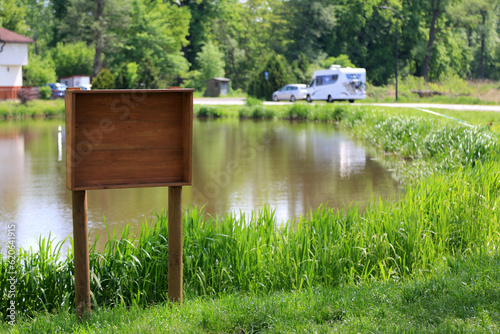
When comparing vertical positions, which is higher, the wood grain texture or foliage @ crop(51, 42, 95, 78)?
foliage @ crop(51, 42, 95, 78)

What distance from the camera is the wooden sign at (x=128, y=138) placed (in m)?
4.74

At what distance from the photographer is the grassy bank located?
564 centimetres

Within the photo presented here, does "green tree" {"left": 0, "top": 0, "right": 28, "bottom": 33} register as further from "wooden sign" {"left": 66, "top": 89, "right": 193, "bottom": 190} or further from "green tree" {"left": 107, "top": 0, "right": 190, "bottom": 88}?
"wooden sign" {"left": 66, "top": 89, "right": 193, "bottom": 190}

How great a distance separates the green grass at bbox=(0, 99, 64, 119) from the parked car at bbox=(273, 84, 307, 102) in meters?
16.9

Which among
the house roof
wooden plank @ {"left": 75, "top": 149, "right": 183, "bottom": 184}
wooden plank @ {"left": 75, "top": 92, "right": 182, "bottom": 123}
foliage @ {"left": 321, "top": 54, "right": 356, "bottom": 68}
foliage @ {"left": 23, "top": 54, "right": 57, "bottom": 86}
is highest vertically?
the house roof

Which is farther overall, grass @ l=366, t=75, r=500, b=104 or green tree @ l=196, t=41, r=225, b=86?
green tree @ l=196, t=41, r=225, b=86

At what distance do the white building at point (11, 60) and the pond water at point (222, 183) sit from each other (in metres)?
32.1

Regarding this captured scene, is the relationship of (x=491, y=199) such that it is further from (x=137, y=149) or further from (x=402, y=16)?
(x=402, y=16)

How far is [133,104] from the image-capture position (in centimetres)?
487

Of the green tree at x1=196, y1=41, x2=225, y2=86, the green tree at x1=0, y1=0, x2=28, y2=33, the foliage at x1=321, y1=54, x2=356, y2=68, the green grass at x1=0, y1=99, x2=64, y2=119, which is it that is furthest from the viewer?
the green tree at x1=196, y1=41, x2=225, y2=86

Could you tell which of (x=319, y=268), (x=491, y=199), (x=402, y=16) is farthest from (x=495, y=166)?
(x=402, y=16)

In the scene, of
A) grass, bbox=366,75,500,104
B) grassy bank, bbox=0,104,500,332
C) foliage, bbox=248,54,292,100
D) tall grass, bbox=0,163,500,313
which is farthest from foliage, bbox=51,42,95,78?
tall grass, bbox=0,163,500,313

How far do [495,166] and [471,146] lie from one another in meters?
4.30

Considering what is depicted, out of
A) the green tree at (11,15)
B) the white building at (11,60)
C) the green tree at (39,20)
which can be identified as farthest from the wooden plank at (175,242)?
the green tree at (39,20)
